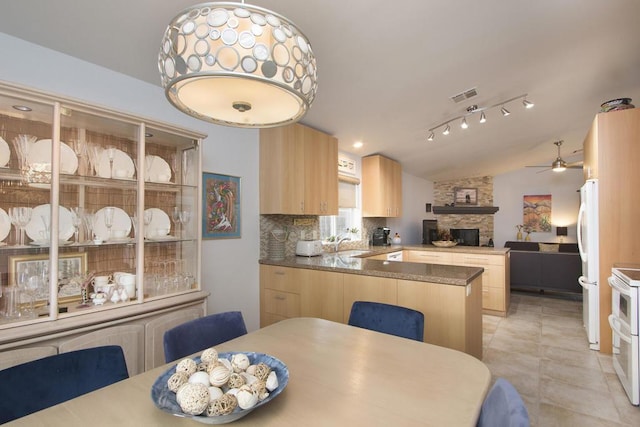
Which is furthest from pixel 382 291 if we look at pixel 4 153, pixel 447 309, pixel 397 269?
pixel 4 153

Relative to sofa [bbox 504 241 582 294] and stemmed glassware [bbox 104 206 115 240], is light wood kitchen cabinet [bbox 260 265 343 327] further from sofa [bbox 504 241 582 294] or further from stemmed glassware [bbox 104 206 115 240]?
sofa [bbox 504 241 582 294]

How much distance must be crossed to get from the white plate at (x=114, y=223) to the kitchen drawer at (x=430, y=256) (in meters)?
4.09

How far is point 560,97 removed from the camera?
3619 millimetres

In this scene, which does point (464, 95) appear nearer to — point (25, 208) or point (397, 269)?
point (397, 269)

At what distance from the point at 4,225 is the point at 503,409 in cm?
229

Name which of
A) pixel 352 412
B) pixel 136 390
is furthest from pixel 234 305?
pixel 352 412

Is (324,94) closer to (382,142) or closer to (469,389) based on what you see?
(382,142)

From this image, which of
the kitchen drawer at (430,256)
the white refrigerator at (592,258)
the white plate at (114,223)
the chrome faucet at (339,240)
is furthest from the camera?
the kitchen drawer at (430,256)

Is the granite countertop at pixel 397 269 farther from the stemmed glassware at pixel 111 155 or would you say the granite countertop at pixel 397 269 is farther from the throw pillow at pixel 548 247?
the throw pillow at pixel 548 247

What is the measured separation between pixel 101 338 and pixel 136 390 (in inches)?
37.1

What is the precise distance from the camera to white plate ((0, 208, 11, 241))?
1632 mm

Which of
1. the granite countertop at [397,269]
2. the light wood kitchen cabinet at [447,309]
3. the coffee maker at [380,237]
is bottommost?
→ the light wood kitchen cabinet at [447,309]

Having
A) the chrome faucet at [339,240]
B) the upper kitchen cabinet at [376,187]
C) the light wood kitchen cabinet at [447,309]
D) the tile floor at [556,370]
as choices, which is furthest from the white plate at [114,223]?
the upper kitchen cabinet at [376,187]

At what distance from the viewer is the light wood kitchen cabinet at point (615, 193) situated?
9.57ft
